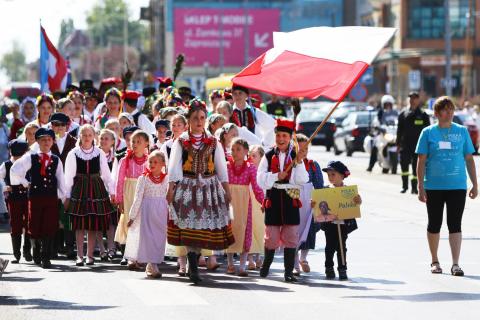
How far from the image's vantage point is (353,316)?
11.9 m

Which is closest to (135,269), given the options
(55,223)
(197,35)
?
(55,223)

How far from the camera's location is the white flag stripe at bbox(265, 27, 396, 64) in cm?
1512

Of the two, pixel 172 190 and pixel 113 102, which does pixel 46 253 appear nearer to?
pixel 172 190

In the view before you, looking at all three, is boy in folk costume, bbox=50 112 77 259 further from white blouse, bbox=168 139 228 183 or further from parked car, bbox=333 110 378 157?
parked car, bbox=333 110 378 157

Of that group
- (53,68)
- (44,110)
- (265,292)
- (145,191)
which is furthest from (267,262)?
(53,68)

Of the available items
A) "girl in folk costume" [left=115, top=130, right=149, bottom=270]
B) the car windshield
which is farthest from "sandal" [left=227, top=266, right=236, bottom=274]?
the car windshield

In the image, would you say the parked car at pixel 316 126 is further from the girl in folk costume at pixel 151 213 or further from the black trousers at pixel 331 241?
the black trousers at pixel 331 241

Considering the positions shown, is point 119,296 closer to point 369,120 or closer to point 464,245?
point 464,245

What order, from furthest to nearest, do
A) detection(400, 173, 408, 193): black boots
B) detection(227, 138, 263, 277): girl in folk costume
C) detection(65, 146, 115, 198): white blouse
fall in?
detection(400, 173, 408, 193): black boots < detection(65, 146, 115, 198): white blouse < detection(227, 138, 263, 277): girl in folk costume

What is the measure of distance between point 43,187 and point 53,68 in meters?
12.1

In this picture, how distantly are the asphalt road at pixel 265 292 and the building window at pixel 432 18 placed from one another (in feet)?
268

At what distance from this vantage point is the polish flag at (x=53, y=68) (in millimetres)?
28016

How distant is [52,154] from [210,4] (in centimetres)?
10677

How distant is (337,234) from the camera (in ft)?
49.3
